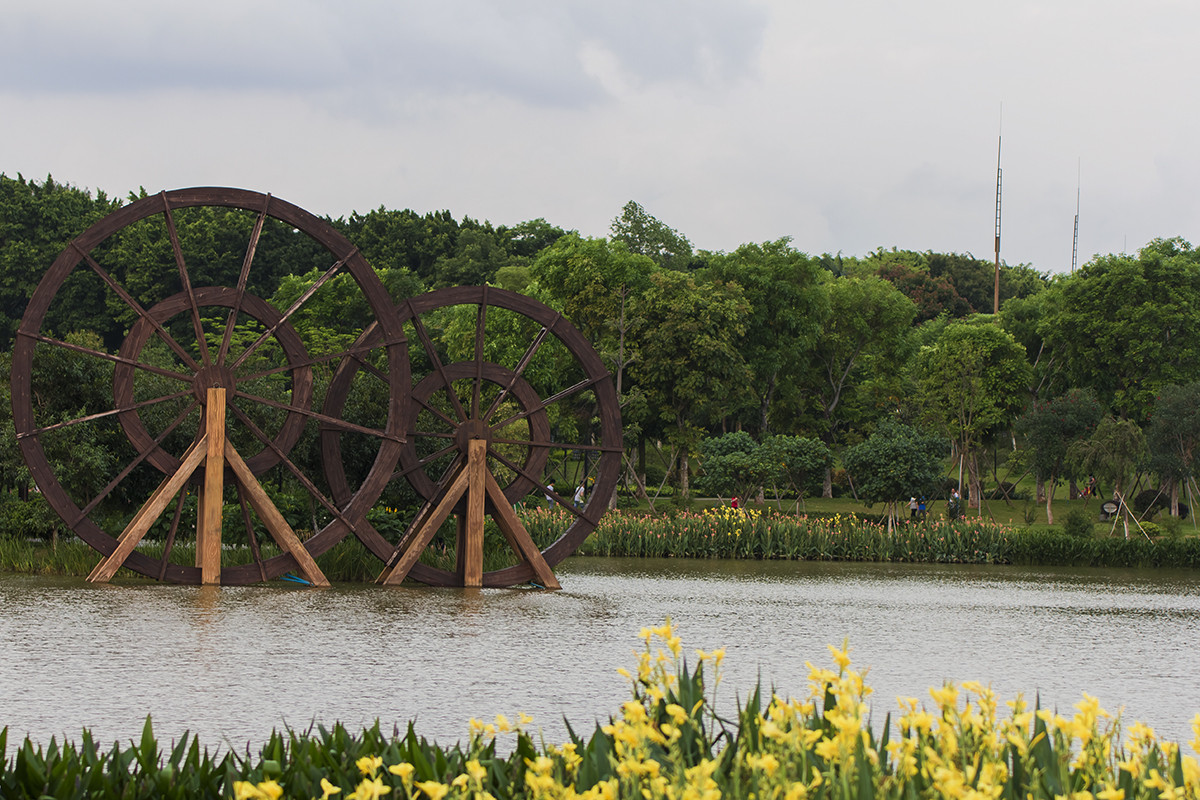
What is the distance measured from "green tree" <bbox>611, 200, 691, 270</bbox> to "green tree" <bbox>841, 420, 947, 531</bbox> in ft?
113

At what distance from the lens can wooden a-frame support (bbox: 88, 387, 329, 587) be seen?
1658 centimetres

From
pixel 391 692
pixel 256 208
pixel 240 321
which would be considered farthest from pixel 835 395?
pixel 391 692

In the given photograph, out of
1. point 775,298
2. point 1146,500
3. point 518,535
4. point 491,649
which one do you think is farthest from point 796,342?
point 491,649

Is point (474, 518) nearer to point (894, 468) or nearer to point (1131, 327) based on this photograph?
point (894, 468)

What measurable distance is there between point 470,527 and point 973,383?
1330 inches

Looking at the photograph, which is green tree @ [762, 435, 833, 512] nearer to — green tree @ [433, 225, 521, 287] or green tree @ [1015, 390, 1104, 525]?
green tree @ [1015, 390, 1104, 525]

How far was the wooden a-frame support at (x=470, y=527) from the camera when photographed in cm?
1817

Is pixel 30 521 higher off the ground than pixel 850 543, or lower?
higher

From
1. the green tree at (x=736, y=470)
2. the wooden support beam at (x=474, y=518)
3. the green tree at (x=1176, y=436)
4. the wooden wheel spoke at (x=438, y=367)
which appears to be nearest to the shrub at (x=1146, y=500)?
the green tree at (x=1176, y=436)

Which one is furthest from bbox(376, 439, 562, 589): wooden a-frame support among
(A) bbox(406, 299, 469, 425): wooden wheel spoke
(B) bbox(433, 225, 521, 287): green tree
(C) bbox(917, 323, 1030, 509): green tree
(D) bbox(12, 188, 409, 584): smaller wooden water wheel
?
(B) bbox(433, 225, 521, 287): green tree

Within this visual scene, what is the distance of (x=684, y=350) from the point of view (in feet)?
146

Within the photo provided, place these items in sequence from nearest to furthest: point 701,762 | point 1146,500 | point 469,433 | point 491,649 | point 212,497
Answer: point 701,762 → point 491,649 → point 212,497 → point 469,433 → point 1146,500

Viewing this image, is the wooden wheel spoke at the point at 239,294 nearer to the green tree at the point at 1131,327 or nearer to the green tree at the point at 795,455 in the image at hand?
the green tree at the point at 795,455

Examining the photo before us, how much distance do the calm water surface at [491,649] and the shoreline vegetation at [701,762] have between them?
3.63ft
